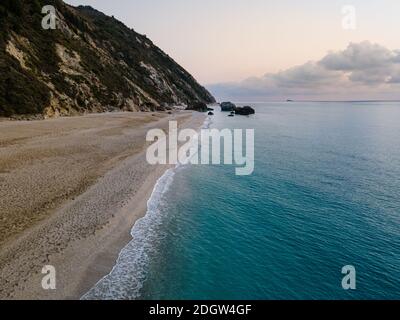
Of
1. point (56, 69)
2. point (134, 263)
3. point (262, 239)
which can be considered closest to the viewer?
point (134, 263)

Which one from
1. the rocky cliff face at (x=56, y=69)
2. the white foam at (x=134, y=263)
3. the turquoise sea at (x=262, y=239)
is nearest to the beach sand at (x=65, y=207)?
the white foam at (x=134, y=263)

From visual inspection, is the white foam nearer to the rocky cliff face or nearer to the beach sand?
the beach sand

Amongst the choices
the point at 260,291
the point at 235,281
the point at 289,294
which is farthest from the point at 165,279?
the point at 289,294

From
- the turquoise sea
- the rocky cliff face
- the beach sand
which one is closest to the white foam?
the turquoise sea

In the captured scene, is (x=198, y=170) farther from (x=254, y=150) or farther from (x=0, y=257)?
(x=0, y=257)

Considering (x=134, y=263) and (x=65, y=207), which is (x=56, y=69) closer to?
(x=65, y=207)

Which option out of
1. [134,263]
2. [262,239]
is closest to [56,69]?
[134,263]
